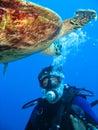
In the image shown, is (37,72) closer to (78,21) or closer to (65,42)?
(65,42)

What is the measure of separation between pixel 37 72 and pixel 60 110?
27.8 m

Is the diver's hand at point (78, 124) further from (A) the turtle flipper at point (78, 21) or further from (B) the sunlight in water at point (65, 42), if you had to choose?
(A) the turtle flipper at point (78, 21)

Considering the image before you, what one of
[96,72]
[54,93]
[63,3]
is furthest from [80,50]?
[54,93]

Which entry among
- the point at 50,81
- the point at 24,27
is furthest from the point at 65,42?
the point at 24,27

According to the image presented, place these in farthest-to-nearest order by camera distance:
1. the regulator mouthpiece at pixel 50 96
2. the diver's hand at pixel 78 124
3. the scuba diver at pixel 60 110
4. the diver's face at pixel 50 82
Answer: the diver's face at pixel 50 82 → the regulator mouthpiece at pixel 50 96 → the scuba diver at pixel 60 110 → the diver's hand at pixel 78 124

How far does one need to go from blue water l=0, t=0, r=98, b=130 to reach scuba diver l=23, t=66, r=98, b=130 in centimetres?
1276

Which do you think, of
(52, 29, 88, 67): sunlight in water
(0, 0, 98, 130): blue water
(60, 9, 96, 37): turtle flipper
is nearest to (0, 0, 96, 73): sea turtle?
(60, 9, 96, 37): turtle flipper

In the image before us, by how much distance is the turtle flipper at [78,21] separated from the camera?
2.37 m

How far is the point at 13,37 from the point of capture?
181 centimetres

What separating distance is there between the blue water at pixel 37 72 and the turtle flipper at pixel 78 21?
45.6 feet

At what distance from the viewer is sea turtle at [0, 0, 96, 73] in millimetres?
1668

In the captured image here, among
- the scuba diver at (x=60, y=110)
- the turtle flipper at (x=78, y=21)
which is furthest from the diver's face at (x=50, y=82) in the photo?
the turtle flipper at (x=78, y=21)

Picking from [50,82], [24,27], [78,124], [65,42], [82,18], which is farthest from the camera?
[65,42]

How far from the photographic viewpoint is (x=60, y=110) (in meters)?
3.31
